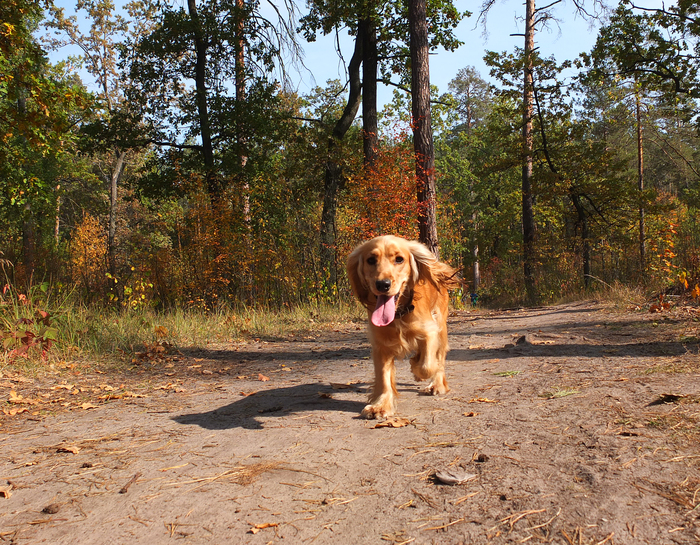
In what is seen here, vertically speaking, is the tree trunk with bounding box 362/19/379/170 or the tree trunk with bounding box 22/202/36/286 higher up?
the tree trunk with bounding box 362/19/379/170

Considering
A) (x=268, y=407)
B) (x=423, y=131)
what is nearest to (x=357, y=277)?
(x=268, y=407)

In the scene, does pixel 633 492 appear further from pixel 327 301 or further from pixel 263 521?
pixel 327 301

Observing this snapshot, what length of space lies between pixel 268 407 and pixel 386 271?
1.44m

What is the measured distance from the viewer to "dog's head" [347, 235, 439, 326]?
344cm

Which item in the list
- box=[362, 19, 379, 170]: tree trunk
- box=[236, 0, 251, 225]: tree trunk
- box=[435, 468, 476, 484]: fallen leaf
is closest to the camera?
box=[435, 468, 476, 484]: fallen leaf

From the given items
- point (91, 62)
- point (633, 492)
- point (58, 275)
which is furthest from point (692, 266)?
point (91, 62)

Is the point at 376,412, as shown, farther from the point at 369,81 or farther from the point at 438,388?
the point at 369,81

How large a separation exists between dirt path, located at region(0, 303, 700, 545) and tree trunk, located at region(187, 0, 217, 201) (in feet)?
33.4

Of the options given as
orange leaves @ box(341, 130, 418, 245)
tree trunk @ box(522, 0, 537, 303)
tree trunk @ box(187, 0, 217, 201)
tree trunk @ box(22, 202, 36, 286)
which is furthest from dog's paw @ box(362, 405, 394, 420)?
tree trunk @ box(522, 0, 537, 303)

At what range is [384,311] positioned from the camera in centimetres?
344

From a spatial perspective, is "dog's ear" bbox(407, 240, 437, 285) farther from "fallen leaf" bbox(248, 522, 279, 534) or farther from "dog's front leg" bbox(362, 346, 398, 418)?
"fallen leaf" bbox(248, 522, 279, 534)

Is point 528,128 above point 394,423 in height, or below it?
above

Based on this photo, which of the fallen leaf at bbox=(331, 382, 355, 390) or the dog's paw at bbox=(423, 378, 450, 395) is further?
the fallen leaf at bbox=(331, 382, 355, 390)

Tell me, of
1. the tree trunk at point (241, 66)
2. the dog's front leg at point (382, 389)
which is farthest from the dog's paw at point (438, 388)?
the tree trunk at point (241, 66)
